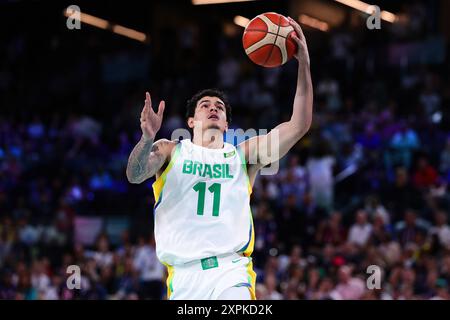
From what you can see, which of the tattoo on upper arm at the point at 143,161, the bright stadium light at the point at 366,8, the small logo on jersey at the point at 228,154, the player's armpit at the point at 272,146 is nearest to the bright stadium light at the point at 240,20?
the bright stadium light at the point at 366,8

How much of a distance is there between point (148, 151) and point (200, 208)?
0.61m

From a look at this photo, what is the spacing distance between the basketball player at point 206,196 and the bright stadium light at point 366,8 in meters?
15.1

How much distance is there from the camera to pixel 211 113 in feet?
22.8

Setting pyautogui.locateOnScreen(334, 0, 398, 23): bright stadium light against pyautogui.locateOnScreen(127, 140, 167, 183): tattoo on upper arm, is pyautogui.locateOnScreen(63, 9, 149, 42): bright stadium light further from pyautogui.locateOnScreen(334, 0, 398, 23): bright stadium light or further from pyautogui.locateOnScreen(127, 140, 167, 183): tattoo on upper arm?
pyautogui.locateOnScreen(127, 140, 167, 183): tattoo on upper arm

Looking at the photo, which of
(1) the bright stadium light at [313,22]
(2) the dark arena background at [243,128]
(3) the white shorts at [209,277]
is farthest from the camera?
(1) the bright stadium light at [313,22]

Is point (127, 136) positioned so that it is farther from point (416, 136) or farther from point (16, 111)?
point (416, 136)

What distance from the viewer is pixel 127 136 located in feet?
62.7

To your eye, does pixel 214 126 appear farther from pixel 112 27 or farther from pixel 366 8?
pixel 112 27

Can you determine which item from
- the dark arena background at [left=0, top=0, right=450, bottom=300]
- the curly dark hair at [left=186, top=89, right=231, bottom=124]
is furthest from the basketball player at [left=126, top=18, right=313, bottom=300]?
the dark arena background at [left=0, top=0, right=450, bottom=300]

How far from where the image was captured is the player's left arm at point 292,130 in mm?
6797

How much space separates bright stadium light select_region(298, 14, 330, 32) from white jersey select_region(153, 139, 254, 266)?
17.5m

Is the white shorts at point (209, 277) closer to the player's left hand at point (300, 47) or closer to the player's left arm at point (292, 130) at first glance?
the player's left arm at point (292, 130)
